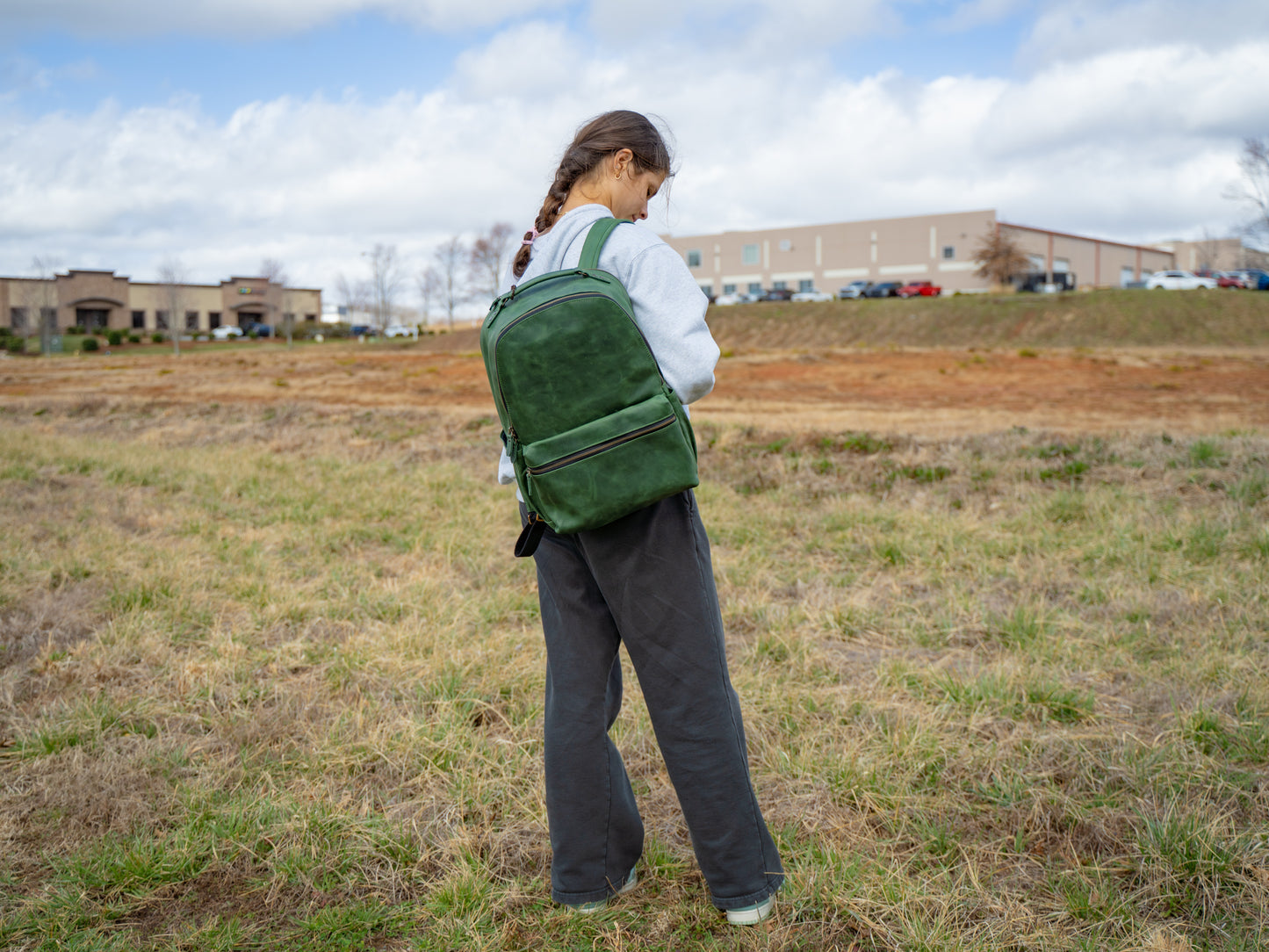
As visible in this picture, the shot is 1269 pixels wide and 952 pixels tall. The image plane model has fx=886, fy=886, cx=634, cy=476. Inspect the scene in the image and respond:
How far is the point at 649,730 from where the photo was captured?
9.99 ft

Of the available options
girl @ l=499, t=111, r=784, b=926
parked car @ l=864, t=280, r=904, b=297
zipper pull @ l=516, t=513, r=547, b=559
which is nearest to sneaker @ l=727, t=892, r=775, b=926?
girl @ l=499, t=111, r=784, b=926

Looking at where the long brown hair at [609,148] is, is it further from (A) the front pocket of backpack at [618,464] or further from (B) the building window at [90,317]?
(B) the building window at [90,317]

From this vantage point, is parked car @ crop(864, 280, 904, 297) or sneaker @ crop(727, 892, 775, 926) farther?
parked car @ crop(864, 280, 904, 297)

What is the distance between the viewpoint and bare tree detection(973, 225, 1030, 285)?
5481 centimetres

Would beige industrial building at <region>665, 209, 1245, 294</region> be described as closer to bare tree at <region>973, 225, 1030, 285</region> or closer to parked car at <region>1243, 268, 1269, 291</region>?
bare tree at <region>973, 225, 1030, 285</region>

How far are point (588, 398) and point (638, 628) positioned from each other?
0.49 m

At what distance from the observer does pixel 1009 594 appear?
4.37m

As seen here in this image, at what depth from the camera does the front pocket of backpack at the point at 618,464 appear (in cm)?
165

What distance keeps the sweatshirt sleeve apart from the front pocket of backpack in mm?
67

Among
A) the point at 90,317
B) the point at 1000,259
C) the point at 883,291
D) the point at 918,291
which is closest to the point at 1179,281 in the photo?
the point at 1000,259

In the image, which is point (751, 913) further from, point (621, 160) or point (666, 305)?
point (621, 160)

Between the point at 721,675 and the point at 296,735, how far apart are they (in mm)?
1796

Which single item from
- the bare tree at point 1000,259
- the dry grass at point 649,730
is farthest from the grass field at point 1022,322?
the dry grass at point 649,730

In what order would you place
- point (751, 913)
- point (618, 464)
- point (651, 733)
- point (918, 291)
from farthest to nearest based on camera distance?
1. point (918, 291)
2. point (651, 733)
3. point (751, 913)
4. point (618, 464)
